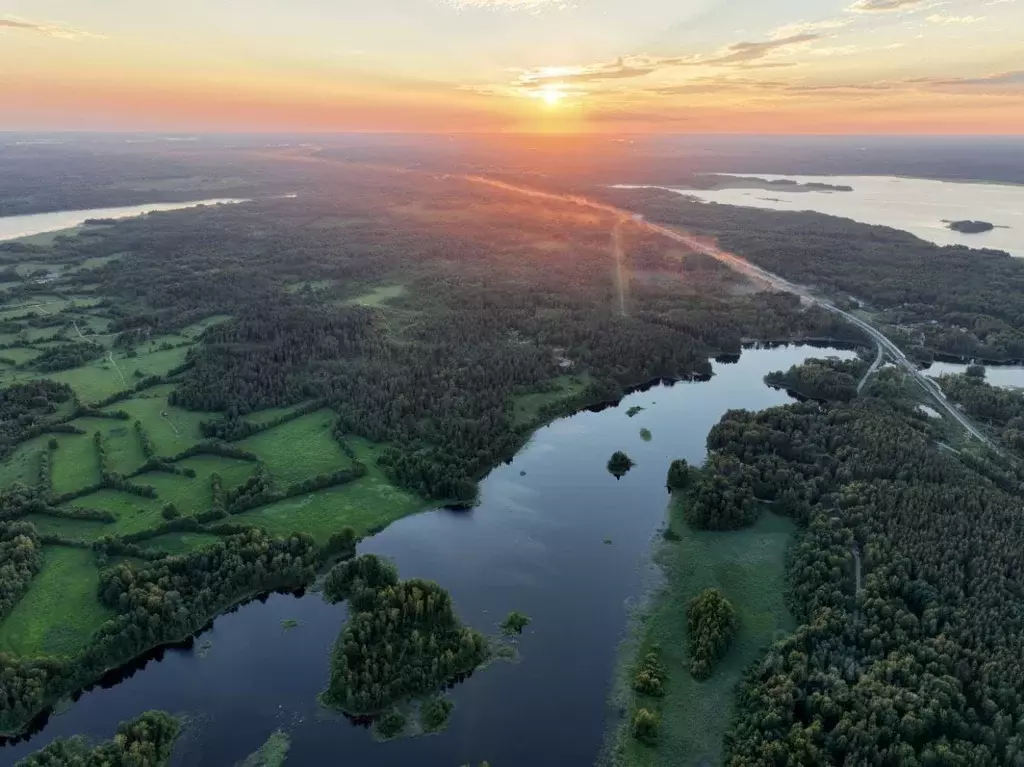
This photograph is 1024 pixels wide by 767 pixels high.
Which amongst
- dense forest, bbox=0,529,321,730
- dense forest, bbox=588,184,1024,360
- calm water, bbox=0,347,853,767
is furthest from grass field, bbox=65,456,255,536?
dense forest, bbox=588,184,1024,360

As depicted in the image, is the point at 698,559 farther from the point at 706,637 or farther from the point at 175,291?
the point at 175,291

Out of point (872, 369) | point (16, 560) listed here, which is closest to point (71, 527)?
point (16, 560)

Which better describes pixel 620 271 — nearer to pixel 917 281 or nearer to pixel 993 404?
pixel 917 281

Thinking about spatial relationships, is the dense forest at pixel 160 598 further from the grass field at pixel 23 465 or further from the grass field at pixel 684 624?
the grass field at pixel 684 624

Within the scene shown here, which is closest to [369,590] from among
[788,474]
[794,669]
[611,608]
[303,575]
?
[303,575]

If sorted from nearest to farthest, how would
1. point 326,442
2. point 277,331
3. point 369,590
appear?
point 369,590 → point 326,442 → point 277,331

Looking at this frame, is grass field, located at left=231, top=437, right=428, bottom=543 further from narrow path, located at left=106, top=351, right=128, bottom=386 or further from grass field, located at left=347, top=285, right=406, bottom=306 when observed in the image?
grass field, located at left=347, top=285, right=406, bottom=306

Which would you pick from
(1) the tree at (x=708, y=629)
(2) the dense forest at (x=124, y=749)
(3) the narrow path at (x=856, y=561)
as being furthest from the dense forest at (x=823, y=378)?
(2) the dense forest at (x=124, y=749)
